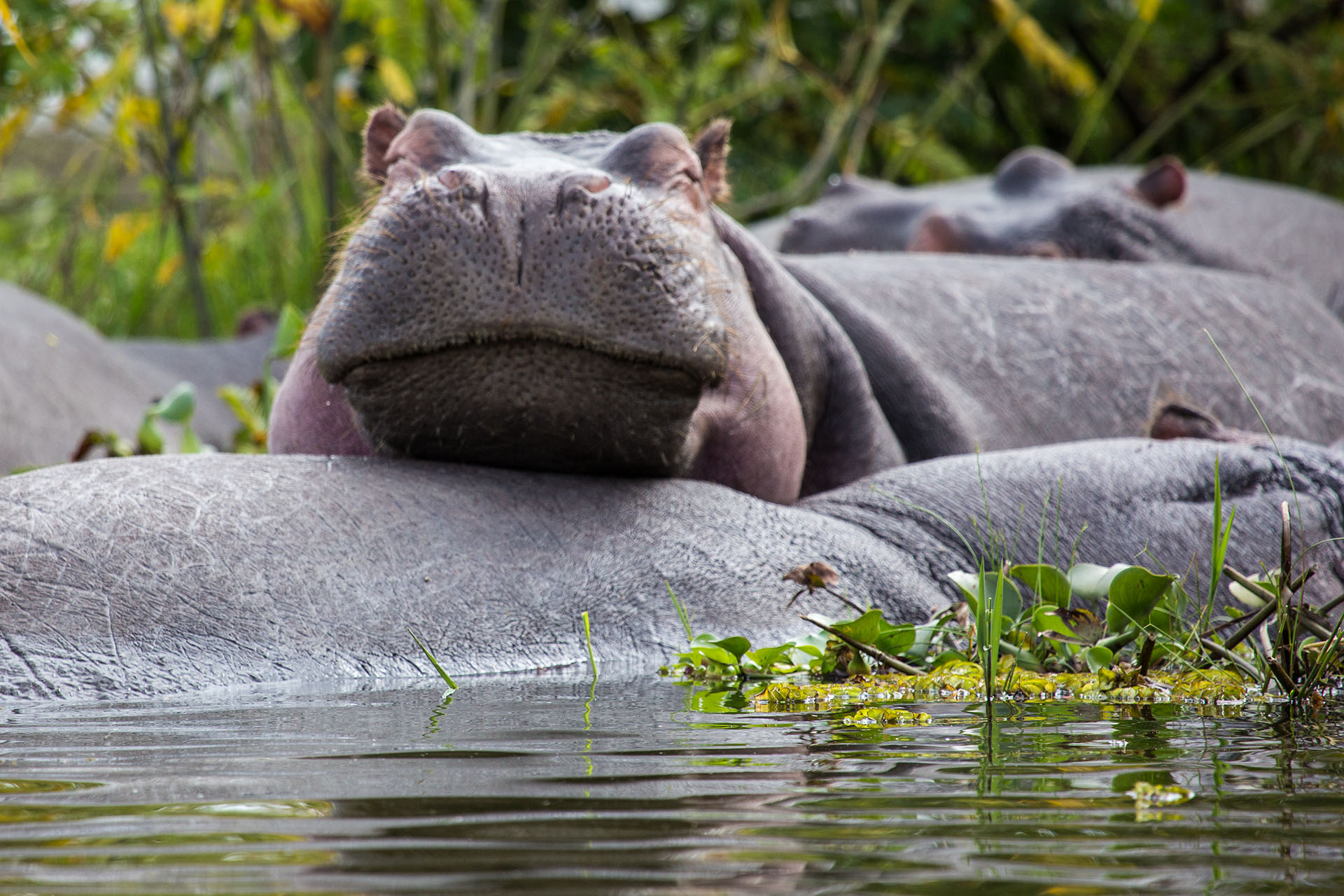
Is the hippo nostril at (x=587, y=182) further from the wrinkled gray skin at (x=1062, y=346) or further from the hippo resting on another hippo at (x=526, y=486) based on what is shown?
the wrinkled gray skin at (x=1062, y=346)

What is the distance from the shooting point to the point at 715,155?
10.1ft

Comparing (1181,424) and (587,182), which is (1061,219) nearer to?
(1181,424)

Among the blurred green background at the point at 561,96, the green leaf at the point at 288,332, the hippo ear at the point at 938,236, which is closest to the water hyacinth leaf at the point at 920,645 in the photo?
the green leaf at the point at 288,332

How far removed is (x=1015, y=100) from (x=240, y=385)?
600cm

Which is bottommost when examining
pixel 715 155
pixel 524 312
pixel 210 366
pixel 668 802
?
pixel 210 366

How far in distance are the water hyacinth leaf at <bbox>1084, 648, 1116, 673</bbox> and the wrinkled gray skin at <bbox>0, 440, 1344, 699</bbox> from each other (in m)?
0.34

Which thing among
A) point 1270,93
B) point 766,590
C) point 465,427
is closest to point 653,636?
point 766,590

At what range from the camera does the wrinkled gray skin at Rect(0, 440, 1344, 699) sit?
2.19m

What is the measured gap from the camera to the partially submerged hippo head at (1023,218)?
17.3 feet

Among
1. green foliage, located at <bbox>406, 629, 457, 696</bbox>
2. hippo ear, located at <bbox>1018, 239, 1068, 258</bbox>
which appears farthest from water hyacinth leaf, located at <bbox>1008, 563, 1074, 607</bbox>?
hippo ear, located at <bbox>1018, 239, 1068, 258</bbox>

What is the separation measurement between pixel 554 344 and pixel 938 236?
10.4ft

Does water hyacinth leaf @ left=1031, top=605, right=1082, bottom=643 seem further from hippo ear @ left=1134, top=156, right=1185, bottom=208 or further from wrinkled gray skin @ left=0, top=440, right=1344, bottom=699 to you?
hippo ear @ left=1134, top=156, right=1185, bottom=208

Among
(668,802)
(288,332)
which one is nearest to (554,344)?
(668,802)

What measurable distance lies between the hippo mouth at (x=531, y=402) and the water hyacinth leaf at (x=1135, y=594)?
2.44 ft
